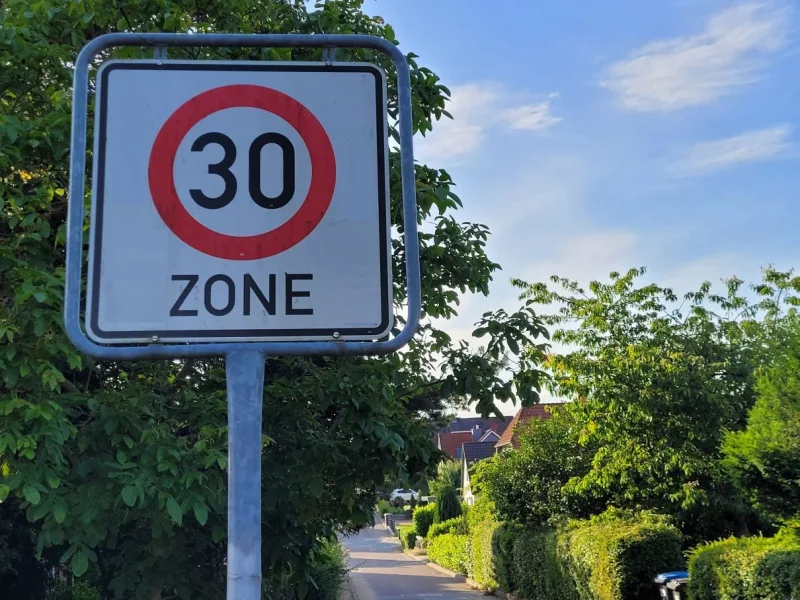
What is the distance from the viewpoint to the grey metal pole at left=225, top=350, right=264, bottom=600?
124 cm

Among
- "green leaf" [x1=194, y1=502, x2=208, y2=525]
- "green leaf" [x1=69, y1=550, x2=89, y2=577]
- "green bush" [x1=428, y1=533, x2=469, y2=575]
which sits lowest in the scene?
"green bush" [x1=428, y1=533, x2=469, y2=575]

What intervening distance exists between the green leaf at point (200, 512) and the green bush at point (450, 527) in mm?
22451

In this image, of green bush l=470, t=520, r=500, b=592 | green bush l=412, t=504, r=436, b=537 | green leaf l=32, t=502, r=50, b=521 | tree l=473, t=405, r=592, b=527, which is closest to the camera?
green leaf l=32, t=502, r=50, b=521

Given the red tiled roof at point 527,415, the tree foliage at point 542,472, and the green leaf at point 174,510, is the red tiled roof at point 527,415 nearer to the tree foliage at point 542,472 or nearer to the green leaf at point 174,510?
the tree foliage at point 542,472

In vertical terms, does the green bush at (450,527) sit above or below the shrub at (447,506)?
below

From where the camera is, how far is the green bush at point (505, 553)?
56.1 feet

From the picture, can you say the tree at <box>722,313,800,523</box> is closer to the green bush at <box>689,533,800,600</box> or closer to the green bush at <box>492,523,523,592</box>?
the green bush at <box>689,533,800,600</box>

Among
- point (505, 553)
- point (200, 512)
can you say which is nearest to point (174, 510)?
point (200, 512)

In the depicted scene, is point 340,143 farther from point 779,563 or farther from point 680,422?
point 680,422

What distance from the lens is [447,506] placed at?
3341cm

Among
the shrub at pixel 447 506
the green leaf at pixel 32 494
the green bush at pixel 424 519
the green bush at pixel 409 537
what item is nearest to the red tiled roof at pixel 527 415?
the shrub at pixel 447 506

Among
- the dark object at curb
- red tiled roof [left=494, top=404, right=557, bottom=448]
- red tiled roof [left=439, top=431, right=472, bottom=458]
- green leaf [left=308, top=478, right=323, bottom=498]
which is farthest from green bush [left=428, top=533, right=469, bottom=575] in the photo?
red tiled roof [left=439, top=431, right=472, bottom=458]

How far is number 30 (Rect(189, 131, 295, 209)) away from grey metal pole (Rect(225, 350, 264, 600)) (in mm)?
316

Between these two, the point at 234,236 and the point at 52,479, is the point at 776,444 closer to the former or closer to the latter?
the point at 52,479
